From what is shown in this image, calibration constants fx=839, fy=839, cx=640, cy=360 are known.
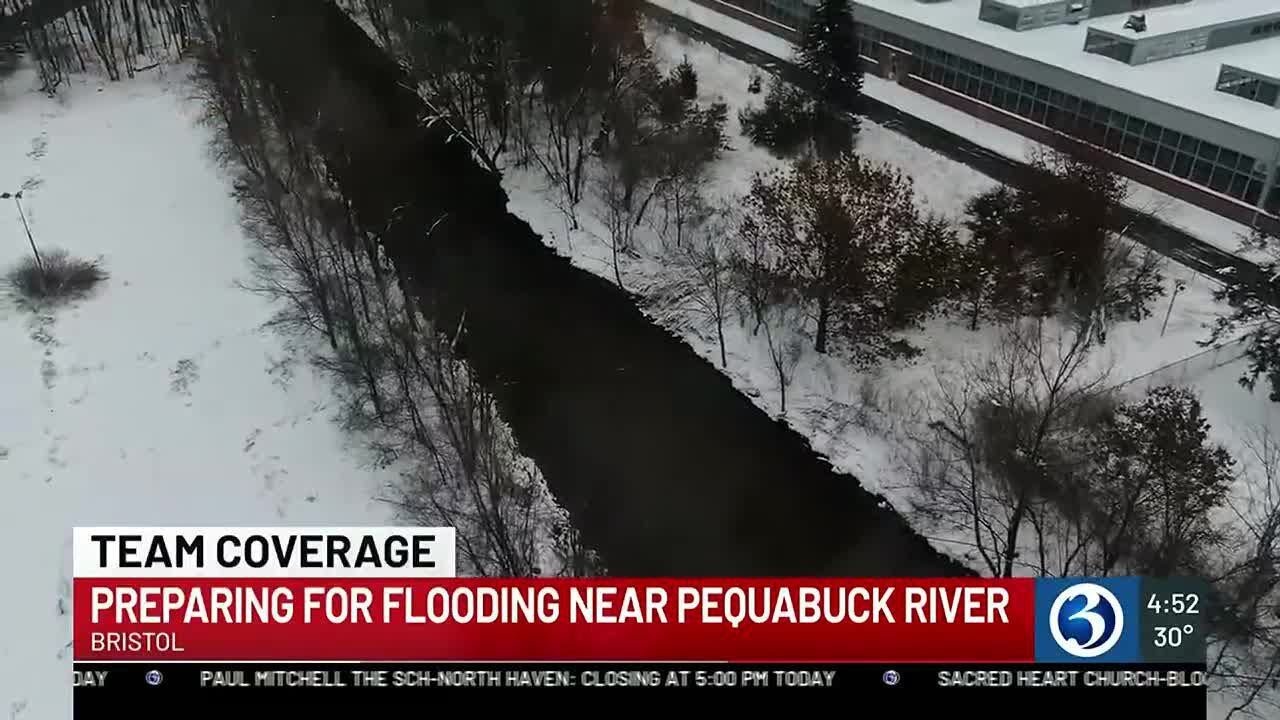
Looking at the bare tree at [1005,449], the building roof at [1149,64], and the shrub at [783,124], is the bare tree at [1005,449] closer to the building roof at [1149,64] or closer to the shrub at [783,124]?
the building roof at [1149,64]

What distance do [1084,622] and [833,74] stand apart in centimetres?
3287

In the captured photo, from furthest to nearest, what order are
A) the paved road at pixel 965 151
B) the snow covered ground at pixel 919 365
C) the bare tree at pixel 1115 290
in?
the paved road at pixel 965 151
the bare tree at pixel 1115 290
the snow covered ground at pixel 919 365

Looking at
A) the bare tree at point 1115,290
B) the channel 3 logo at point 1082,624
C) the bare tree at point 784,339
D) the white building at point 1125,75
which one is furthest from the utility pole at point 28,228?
the white building at point 1125,75

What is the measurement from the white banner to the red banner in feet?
2.10

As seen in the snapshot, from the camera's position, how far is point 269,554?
1720cm

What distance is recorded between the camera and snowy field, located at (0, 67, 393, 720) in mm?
24375

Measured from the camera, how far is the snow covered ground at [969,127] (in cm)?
3559

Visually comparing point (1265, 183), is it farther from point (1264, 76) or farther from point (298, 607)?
point (298, 607)

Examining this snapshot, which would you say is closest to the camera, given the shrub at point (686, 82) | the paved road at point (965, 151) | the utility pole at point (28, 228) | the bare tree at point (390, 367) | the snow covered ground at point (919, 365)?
the bare tree at point (390, 367)

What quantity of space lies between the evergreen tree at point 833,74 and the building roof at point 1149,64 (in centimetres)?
828

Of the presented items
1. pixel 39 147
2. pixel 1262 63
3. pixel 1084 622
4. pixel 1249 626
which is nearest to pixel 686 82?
pixel 1262 63

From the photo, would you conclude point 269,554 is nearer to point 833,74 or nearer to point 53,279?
point 53,279

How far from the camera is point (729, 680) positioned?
48.9 feet

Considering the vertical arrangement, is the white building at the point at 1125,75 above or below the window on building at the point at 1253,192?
above
